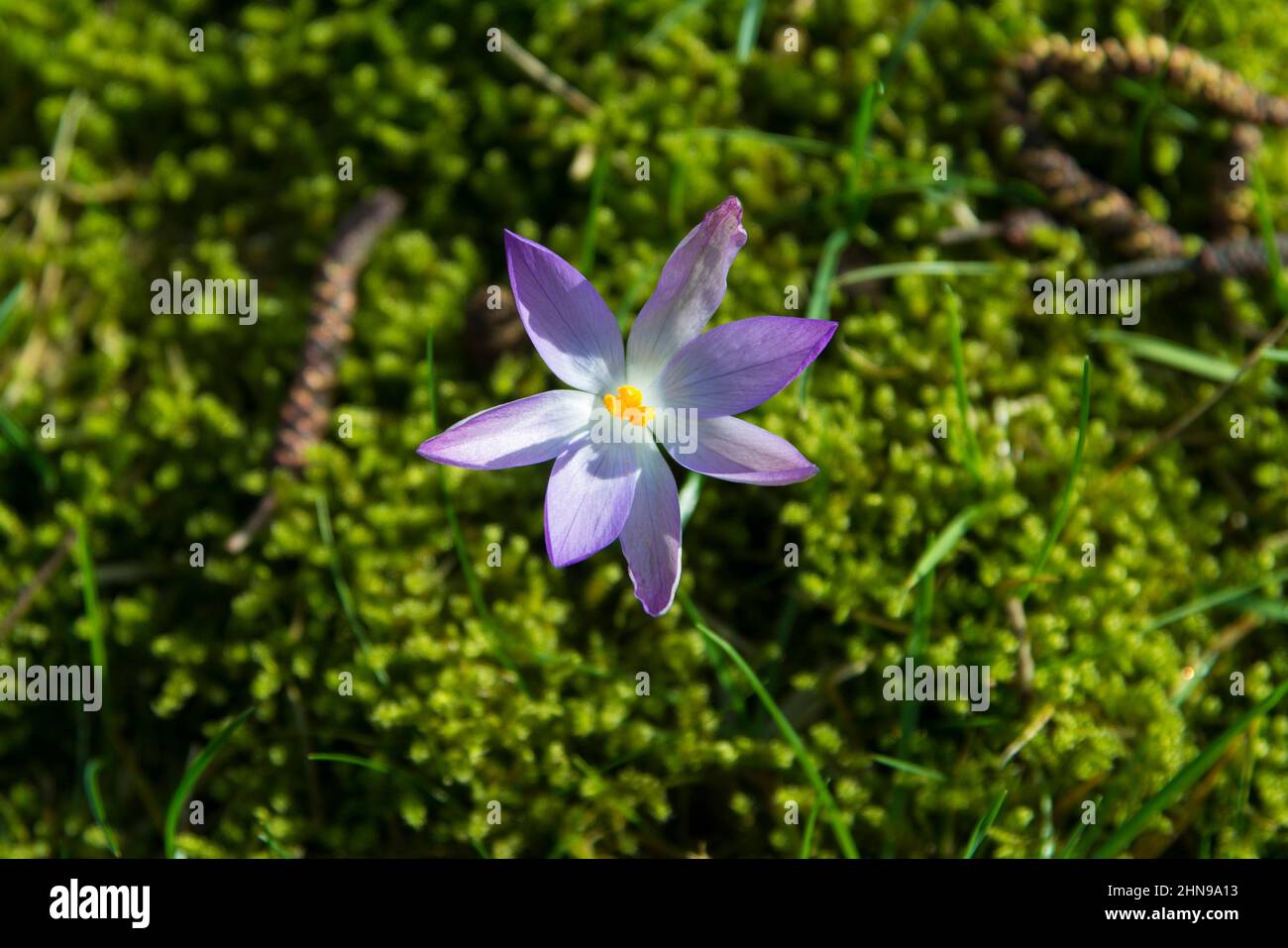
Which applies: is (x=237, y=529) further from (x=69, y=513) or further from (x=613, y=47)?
(x=613, y=47)

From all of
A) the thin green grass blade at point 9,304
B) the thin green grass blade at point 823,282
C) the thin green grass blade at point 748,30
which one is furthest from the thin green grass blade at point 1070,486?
the thin green grass blade at point 9,304

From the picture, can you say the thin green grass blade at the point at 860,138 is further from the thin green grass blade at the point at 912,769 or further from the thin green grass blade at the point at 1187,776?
the thin green grass blade at the point at 1187,776

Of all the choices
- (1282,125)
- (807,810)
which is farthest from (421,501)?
(1282,125)

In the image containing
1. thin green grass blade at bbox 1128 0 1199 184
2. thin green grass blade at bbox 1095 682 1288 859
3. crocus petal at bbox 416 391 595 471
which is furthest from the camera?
thin green grass blade at bbox 1128 0 1199 184

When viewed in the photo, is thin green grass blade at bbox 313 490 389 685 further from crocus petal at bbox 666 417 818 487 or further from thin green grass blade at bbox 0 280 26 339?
thin green grass blade at bbox 0 280 26 339

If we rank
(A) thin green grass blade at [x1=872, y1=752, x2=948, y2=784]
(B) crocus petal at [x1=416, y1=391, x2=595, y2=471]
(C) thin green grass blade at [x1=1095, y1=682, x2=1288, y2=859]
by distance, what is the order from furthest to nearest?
(A) thin green grass blade at [x1=872, y1=752, x2=948, y2=784] < (C) thin green grass blade at [x1=1095, y1=682, x2=1288, y2=859] < (B) crocus petal at [x1=416, y1=391, x2=595, y2=471]

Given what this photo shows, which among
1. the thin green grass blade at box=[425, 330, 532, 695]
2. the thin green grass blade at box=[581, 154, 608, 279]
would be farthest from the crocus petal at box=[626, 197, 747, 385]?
the thin green grass blade at box=[581, 154, 608, 279]
